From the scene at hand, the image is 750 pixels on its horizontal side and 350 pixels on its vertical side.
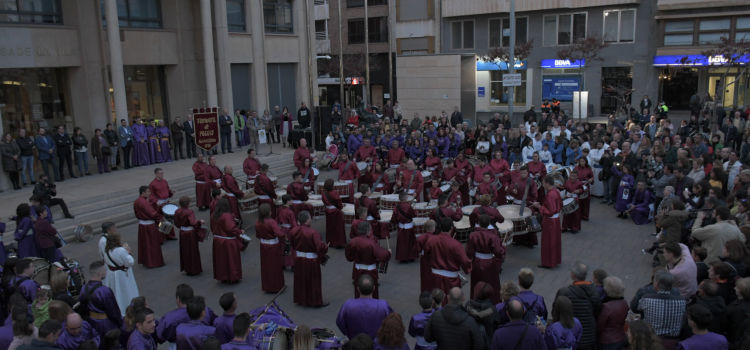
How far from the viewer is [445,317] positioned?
6000mm

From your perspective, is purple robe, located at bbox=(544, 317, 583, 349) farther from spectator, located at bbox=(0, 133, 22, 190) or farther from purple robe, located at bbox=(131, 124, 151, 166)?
purple robe, located at bbox=(131, 124, 151, 166)

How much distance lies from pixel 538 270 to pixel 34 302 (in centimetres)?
868

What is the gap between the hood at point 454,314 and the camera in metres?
5.95

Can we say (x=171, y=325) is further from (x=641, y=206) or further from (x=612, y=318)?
(x=641, y=206)

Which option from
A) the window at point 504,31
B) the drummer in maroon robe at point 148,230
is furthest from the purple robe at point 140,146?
the window at point 504,31

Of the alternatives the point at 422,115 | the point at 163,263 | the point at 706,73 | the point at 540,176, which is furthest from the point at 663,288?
the point at 706,73

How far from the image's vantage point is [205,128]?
611 inches

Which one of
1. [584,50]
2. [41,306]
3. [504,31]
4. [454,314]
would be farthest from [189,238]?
[504,31]

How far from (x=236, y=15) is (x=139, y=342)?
21.3m

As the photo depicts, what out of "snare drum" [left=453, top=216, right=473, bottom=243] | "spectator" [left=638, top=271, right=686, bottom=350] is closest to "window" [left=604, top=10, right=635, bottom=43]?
"snare drum" [left=453, top=216, right=473, bottom=243]

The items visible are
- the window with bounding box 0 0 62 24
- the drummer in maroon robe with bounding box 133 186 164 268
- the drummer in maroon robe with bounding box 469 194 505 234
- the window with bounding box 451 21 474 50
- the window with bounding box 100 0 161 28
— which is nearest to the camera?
the drummer in maroon robe with bounding box 469 194 505 234

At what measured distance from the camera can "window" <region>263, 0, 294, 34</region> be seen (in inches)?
1029

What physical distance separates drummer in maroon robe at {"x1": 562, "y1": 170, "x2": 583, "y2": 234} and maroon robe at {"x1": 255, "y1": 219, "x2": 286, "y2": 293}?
23.5 feet

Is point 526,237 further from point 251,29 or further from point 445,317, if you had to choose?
point 251,29
